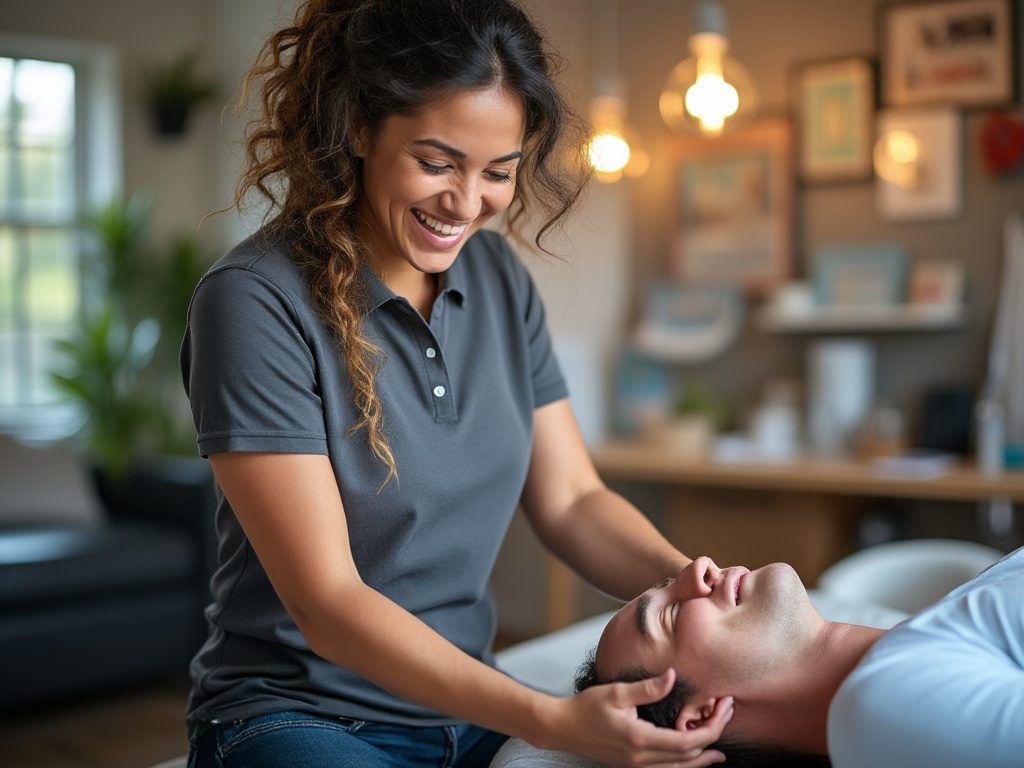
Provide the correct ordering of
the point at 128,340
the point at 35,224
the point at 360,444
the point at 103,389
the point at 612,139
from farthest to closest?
1. the point at 35,224
2. the point at 128,340
3. the point at 103,389
4. the point at 612,139
5. the point at 360,444

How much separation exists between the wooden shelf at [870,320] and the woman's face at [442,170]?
8.35ft

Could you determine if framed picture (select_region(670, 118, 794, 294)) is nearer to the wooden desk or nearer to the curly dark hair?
the wooden desk

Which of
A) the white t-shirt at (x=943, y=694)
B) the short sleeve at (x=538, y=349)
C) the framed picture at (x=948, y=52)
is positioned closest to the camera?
the white t-shirt at (x=943, y=694)

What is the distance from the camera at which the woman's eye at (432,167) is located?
134 cm

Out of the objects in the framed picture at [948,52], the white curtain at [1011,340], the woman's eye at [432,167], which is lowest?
the white curtain at [1011,340]

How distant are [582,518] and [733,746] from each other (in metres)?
0.44

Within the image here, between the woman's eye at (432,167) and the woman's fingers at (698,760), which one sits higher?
the woman's eye at (432,167)

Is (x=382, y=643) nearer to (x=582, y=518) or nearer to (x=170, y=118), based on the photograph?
(x=582, y=518)

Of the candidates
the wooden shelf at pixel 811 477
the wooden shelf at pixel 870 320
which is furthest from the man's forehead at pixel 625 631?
the wooden shelf at pixel 870 320

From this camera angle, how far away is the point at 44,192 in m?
5.29

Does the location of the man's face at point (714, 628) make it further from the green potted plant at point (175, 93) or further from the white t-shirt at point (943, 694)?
the green potted plant at point (175, 93)

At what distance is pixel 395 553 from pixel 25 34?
181 inches

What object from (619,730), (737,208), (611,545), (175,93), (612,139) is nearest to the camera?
(619,730)

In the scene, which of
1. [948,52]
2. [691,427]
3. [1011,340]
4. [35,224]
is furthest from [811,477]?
[35,224]
